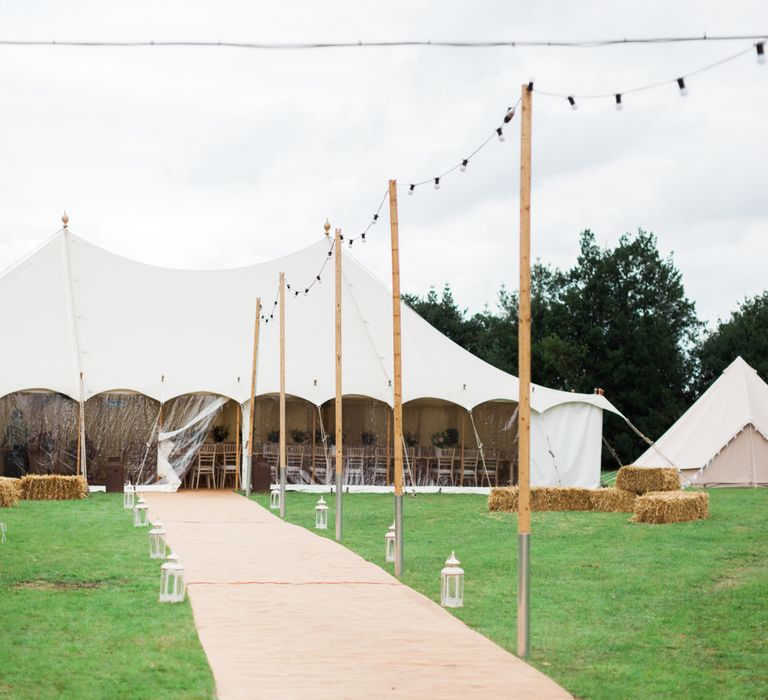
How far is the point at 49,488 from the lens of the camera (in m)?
18.1

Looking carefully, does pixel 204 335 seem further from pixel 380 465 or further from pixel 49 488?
pixel 49 488

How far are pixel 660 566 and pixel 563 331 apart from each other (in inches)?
1121

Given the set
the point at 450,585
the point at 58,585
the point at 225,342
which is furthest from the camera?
the point at 225,342

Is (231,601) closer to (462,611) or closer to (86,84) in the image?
(462,611)

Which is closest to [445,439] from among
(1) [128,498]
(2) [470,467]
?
(2) [470,467]

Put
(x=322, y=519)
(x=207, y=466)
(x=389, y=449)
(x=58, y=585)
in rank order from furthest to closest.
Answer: (x=207, y=466) < (x=389, y=449) < (x=322, y=519) < (x=58, y=585)

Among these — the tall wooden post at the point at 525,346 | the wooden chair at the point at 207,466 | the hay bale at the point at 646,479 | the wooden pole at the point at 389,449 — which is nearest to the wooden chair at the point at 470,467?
the wooden pole at the point at 389,449

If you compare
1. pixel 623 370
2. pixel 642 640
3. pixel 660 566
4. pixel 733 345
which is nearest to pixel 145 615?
pixel 642 640

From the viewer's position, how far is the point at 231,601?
844 cm

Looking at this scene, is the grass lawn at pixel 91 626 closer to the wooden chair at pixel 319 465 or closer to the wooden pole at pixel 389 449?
the wooden pole at pixel 389 449

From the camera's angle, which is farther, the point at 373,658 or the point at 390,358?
the point at 390,358

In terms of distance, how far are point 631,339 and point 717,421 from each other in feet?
47.2

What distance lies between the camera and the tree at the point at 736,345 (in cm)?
3797

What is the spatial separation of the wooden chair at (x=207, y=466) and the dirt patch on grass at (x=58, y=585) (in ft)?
40.8
